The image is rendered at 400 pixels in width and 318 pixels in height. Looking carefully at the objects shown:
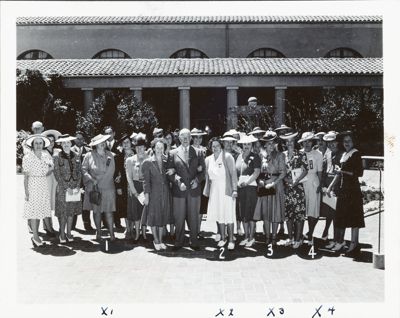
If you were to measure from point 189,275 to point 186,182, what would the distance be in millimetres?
1780

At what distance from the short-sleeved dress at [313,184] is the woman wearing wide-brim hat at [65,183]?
400cm

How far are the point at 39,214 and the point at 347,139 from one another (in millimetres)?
5150

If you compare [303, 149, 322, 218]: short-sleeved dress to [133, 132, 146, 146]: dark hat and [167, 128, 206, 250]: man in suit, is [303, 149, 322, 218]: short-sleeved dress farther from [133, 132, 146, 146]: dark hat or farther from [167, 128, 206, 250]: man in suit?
[133, 132, 146, 146]: dark hat

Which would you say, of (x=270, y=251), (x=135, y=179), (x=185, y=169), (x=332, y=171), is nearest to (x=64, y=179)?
(x=135, y=179)

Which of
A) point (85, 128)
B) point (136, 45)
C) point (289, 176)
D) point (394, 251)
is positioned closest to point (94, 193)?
point (289, 176)

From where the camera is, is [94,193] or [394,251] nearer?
[394,251]

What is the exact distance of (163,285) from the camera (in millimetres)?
5887

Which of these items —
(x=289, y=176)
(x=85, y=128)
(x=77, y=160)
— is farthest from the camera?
(x=85, y=128)

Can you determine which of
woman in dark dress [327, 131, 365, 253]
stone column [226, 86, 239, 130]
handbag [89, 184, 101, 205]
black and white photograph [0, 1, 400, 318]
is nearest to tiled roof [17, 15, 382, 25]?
stone column [226, 86, 239, 130]

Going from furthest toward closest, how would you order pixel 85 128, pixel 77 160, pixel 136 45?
pixel 136 45
pixel 85 128
pixel 77 160

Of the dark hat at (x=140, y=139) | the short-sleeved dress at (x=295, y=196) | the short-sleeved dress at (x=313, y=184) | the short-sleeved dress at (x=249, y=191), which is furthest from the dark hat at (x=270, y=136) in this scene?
the dark hat at (x=140, y=139)

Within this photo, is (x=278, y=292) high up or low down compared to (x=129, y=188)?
down

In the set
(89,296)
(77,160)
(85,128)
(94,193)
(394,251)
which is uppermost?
(85,128)

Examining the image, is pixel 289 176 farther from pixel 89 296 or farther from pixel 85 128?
pixel 85 128
